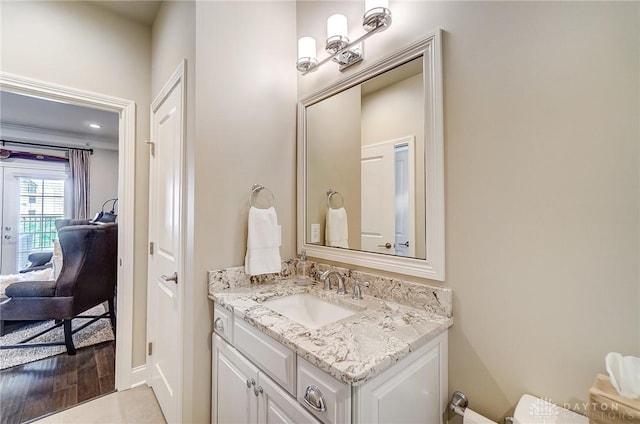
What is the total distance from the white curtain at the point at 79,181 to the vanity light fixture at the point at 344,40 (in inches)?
190

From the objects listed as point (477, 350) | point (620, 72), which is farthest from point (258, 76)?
point (477, 350)

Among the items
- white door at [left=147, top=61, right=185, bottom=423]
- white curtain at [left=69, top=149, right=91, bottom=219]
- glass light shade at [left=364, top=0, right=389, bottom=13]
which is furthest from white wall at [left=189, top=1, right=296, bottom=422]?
white curtain at [left=69, top=149, right=91, bottom=219]

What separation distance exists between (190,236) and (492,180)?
1.33 metres

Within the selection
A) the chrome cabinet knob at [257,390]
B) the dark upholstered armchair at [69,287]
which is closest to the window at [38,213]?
the dark upholstered armchair at [69,287]

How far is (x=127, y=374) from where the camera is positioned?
6.43ft

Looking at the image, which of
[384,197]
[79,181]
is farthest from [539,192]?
[79,181]

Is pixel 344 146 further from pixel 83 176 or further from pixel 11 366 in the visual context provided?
pixel 83 176

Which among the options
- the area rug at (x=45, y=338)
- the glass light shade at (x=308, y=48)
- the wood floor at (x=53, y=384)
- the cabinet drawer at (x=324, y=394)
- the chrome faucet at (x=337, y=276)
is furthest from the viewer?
the area rug at (x=45, y=338)

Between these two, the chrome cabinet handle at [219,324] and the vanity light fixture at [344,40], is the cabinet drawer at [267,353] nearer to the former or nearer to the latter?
the chrome cabinet handle at [219,324]

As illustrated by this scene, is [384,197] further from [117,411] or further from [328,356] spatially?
[117,411]

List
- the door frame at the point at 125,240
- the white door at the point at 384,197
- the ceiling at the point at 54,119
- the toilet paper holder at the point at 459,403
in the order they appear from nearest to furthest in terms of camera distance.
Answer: the toilet paper holder at the point at 459,403, the white door at the point at 384,197, the door frame at the point at 125,240, the ceiling at the point at 54,119

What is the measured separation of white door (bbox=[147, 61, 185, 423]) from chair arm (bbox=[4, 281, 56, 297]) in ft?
3.88

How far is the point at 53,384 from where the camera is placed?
1.98 metres

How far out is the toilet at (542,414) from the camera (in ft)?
2.58
